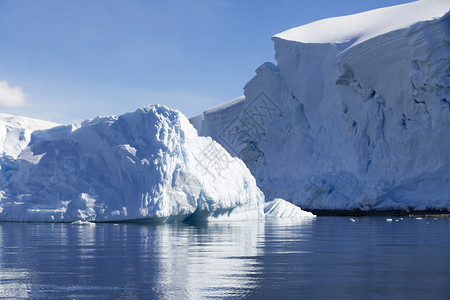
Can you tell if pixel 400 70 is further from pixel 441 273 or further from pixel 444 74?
pixel 441 273

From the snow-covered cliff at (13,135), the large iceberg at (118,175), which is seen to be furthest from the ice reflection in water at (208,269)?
the snow-covered cliff at (13,135)

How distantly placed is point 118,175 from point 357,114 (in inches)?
612

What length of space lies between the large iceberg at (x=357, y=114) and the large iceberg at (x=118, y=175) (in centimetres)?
1141

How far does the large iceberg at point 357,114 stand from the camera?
80.0 ft

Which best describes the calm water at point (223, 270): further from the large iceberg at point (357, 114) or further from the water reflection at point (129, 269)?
the large iceberg at point (357, 114)

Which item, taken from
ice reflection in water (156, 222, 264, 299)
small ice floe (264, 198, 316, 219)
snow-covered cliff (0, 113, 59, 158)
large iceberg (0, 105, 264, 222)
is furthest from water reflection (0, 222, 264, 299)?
small ice floe (264, 198, 316, 219)

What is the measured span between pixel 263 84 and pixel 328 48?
441 cm

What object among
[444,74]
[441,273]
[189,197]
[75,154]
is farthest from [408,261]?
[444,74]

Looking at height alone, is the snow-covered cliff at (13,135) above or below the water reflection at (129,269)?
above

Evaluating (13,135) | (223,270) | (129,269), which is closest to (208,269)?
(223,270)

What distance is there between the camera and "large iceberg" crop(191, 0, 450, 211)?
960 inches

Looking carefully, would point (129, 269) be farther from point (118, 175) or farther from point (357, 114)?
point (357, 114)

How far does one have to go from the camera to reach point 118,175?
14.8 meters

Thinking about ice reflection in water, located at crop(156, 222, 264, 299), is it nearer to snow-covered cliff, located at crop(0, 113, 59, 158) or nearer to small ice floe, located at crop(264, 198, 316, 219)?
snow-covered cliff, located at crop(0, 113, 59, 158)
